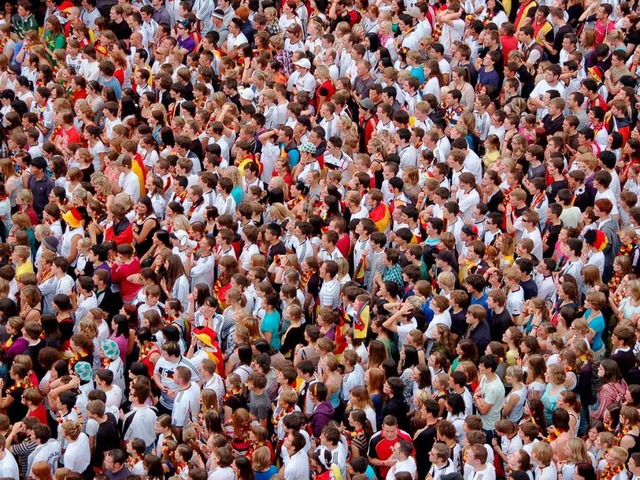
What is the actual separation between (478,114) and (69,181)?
531 cm

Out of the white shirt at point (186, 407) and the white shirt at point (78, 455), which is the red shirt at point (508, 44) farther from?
the white shirt at point (78, 455)

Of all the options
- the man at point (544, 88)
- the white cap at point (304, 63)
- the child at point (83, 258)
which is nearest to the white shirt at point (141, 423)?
the child at point (83, 258)

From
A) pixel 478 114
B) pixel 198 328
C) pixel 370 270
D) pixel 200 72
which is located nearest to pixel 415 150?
pixel 478 114

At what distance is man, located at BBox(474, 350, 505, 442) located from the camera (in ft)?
38.3

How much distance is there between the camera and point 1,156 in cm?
1593

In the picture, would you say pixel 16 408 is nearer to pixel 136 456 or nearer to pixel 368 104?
pixel 136 456

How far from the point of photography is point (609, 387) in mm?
11820

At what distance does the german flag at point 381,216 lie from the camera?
1430 centimetres

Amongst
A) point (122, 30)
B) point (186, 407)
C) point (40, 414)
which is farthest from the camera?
point (122, 30)

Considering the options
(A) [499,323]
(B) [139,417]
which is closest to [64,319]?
(B) [139,417]

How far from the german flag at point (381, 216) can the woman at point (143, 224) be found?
2.54 m

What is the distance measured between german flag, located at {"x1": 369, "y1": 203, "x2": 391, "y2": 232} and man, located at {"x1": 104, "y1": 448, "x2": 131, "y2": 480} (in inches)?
182

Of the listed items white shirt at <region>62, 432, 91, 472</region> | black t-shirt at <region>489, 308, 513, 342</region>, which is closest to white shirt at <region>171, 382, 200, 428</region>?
white shirt at <region>62, 432, 91, 472</region>

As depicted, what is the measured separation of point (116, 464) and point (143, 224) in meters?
4.09
